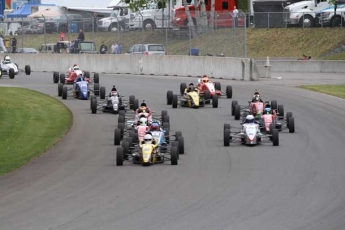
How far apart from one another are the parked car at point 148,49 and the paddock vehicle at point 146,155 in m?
33.3

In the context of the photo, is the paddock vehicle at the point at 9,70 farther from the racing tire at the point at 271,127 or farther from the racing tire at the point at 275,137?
the racing tire at the point at 275,137

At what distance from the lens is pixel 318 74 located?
4972 cm

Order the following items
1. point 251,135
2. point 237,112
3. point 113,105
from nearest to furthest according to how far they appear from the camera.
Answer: point 251,135, point 237,112, point 113,105

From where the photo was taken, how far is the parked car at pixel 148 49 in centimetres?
5275

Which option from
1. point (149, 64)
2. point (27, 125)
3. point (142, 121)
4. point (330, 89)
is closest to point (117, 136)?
point (142, 121)

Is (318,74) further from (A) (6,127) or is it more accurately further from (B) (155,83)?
(A) (6,127)

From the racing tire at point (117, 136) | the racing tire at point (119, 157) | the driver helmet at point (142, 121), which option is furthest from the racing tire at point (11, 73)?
the racing tire at point (119, 157)

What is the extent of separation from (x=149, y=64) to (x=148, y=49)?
359cm

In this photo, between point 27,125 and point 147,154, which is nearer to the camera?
point 147,154

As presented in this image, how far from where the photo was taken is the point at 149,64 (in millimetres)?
49406

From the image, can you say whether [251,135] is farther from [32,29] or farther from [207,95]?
[32,29]

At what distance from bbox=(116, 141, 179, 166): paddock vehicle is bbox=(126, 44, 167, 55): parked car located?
33.3 meters

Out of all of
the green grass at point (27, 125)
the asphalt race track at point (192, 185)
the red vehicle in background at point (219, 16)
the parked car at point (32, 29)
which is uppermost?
the red vehicle in background at point (219, 16)

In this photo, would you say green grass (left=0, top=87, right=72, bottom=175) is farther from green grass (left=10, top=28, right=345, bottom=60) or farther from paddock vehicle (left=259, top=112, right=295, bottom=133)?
green grass (left=10, top=28, right=345, bottom=60)
